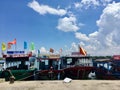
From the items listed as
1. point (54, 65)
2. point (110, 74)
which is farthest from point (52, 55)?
point (110, 74)

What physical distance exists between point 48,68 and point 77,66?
15.9 feet

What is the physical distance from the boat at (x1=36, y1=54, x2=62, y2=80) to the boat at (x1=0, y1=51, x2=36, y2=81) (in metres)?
1.18

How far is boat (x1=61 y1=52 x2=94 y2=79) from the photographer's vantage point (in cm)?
3125

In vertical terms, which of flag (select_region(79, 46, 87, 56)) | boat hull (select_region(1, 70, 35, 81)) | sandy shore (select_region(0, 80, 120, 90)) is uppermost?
flag (select_region(79, 46, 87, 56))

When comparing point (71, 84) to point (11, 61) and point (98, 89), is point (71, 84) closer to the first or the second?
point (98, 89)

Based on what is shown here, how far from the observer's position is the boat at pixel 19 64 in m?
30.7

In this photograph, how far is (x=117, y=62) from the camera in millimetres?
34406

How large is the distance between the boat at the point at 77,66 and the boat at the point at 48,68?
96 cm

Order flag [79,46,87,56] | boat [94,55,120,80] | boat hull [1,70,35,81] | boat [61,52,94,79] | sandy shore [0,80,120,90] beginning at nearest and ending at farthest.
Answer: sandy shore [0,80,120,90] < boat hull [1,70,35,81] < boat [94,55,120,80] < boat [61,52,94,79] < flag [79,46,87,56]

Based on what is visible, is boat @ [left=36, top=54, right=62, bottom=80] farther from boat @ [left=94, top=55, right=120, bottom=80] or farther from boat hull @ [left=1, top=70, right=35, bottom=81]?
boat @ [left=94, top=55, right=120, bottom=80]

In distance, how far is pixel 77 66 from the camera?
31.4 metres

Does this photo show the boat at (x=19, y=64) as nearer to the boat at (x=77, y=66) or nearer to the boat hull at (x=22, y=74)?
the boat hull at (x=22, y=74)

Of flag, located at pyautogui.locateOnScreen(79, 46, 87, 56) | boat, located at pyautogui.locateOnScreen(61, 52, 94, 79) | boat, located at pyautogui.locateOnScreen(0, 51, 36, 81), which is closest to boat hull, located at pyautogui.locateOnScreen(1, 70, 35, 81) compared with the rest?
boat, located at pyautogui.locateOnScreen(0, 51, 36, 81)

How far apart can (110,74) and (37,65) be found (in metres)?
9.80
